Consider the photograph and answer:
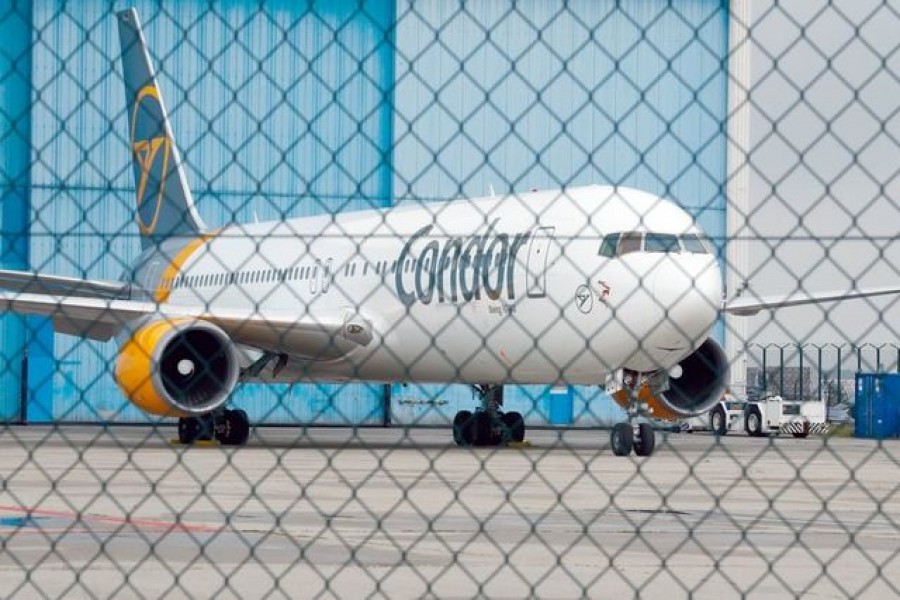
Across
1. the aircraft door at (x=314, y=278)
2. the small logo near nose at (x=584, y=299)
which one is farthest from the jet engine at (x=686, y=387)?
the aircraft door at (x=314, y=278)

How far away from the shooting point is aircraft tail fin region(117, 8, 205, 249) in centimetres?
2798

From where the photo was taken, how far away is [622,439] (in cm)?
1981

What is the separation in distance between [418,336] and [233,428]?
2.63 metres

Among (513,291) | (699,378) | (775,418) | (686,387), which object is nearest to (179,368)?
(513,291)

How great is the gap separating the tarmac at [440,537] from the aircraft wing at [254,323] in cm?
477

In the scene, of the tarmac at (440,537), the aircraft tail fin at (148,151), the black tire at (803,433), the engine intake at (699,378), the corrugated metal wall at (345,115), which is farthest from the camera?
the black tire at (803,433)

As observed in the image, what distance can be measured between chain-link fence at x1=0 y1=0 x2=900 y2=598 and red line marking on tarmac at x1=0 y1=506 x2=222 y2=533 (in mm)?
61

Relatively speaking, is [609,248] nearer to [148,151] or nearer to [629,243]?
[629,243]

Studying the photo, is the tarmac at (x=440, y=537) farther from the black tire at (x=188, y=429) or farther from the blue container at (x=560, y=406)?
the blue container at (x=560, y=406)

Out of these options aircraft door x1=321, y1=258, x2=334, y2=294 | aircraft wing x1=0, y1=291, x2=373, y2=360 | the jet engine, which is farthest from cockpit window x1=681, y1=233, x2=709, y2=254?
aircraft door x1=321, y1=258, x2=334, y2=294

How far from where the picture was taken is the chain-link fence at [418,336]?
7859 millimetres

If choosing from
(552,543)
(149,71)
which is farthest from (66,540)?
(149,71)

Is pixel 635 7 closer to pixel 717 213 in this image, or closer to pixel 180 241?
pixel 717 213

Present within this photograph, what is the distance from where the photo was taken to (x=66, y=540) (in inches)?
367
